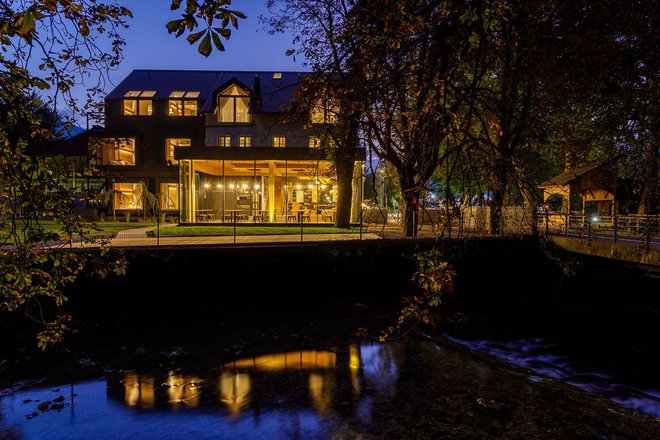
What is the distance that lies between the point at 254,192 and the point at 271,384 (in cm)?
1925

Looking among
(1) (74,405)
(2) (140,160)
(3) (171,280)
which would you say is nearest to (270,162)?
(3) (171,280)

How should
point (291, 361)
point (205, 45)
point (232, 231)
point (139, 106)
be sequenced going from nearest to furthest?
point (205, 45) < point (291, 361) < point (232, 231) < point (139, 106)

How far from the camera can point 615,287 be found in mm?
18172

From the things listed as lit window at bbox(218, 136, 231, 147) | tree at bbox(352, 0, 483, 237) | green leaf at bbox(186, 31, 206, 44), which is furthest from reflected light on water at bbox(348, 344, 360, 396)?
lit window at bbox(218, 136, 231, 147)

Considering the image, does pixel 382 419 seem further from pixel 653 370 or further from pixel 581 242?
pixel 581 242

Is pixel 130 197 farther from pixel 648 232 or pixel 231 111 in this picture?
pixel 648 232

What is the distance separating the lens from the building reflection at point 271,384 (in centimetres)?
791

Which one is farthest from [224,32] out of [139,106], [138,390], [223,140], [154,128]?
[139,106]

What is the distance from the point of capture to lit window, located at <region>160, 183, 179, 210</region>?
36.6m

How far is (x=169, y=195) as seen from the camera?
3719 centimetres

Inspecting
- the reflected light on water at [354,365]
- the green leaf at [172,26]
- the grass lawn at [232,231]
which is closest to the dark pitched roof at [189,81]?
the grass lawn at [232,231]

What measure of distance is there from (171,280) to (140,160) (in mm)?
24231

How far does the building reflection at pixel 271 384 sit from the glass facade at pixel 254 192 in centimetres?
1505

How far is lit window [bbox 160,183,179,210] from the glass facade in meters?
4.67
